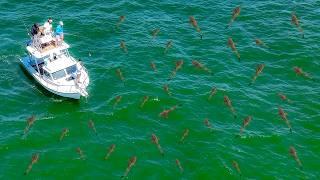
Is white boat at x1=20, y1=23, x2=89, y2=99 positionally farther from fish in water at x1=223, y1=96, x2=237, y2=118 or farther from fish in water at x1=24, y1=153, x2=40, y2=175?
fish in water at x1=223, y1=96, x2=237, y2=118

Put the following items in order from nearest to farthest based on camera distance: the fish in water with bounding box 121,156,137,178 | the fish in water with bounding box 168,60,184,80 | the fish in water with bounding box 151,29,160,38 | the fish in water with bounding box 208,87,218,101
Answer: the fish in water with bounding box 121,156,137,178, the fish in water with bounding box 208,87,218,101, the fish in water with bounding box 168,60,184,80, the fish in water with bounding box 151,29,160,38

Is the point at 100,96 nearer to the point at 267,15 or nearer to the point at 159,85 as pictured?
the point at 159,85

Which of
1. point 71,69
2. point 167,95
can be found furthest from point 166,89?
point 71,69

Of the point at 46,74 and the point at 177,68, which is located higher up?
the point at 46,74

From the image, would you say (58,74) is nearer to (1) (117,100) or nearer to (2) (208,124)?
(1) (117,100)

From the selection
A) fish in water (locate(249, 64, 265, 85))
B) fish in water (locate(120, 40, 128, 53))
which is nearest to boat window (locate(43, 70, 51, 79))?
fish in water (locate(120, 40, 128, 53))

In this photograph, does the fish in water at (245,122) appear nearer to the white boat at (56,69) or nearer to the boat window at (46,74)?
the white boat at (56,69)

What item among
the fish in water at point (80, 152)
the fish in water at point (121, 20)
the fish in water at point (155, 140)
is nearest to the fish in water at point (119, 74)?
the fish in water at point (121, 20)

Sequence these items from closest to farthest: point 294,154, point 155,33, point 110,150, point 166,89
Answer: point 294,154 → point 110,150 → point 166,89 → point 155,33
